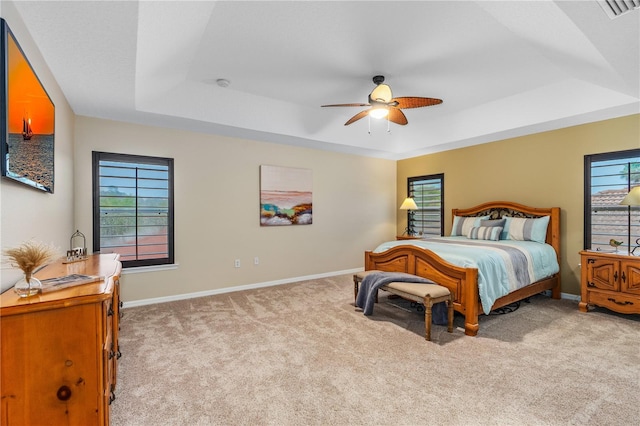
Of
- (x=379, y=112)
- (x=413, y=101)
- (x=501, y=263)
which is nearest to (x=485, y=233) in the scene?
(x=501, y=263)

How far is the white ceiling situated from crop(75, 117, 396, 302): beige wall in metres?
0.30

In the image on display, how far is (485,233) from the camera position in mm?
4539

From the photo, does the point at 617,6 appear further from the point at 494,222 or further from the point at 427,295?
the point at 494,222

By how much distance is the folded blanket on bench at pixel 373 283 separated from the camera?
3376 millimetres

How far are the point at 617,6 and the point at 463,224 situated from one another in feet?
11.9

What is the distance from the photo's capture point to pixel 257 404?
1.96 m

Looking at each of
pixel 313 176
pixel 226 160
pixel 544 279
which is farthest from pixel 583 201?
pixel 226 160

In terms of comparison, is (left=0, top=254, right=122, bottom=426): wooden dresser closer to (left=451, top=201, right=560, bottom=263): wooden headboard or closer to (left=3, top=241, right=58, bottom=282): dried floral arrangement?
(left=3, top=241, right=58, bottom=282): dried floral arrangement

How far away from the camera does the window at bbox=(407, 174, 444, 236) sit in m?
5.99

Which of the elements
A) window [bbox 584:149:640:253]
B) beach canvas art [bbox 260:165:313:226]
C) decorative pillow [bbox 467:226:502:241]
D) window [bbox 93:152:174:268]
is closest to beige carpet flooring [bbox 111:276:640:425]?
window [bbox 93:152:174:268]

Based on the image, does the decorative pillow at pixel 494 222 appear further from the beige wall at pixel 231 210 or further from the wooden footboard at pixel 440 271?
the beige wall at pixel 231 210

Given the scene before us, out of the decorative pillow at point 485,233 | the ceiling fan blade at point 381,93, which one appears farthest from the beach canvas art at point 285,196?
the decorative pillow at point 485,233

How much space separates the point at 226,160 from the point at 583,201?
5.09 meters

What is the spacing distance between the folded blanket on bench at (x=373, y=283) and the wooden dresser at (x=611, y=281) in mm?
2077
